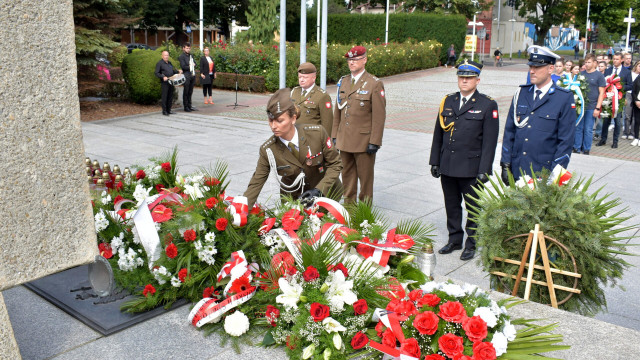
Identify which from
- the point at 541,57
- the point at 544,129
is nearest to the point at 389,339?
the point at 544,129

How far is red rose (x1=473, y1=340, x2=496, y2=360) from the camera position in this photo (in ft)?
7.01

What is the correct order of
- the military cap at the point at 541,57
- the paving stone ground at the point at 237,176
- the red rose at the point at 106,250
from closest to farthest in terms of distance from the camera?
the paving stone ground at the point at 237,176
the red rose at the point at 106,250
the military cap at the point at 541,57

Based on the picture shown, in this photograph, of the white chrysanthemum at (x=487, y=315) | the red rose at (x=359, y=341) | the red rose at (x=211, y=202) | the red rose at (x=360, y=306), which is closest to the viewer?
the white chrysanthemum at (x=487, y=315)

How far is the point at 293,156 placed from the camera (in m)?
4.24

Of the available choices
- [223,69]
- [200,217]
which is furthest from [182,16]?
[200,217]

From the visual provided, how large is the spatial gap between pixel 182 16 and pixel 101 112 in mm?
30907

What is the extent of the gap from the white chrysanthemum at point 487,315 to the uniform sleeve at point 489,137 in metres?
3.23

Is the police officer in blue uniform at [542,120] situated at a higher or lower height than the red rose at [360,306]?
higher

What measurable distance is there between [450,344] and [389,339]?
0.26 metres

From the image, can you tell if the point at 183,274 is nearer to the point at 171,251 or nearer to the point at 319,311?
the point at 171,251

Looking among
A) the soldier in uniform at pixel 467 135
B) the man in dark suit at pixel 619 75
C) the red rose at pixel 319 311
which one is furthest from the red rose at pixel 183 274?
the man in dark suit at pixel 619 75

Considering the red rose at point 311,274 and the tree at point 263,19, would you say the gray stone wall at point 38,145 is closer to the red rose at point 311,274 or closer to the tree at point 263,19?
the red rose at point 311,274

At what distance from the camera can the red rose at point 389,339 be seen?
2301mm

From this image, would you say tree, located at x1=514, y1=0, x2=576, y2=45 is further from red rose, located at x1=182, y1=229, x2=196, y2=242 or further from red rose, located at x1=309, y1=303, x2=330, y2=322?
red rose, located at x1=309, y1=303, x2=330, y2=322
